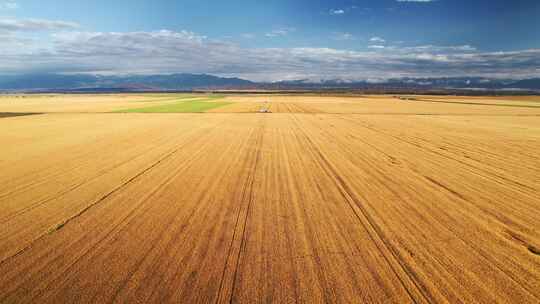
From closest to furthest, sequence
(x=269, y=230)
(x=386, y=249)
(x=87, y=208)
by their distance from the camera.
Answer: (x=386, y=249) → (x=269, y=230) → (x=87, y=208)

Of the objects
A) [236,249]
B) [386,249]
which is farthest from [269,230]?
[386,249]

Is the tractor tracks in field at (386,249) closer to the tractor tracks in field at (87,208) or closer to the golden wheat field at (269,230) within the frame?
the golden wheat field at (269,230)

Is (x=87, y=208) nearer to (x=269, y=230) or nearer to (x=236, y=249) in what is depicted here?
(x=236, y=249)

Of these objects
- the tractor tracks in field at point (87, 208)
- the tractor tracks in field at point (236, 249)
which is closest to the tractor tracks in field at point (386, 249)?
the tractor tracks in field at point (236, 249)

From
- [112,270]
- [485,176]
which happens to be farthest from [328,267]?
[485,176]

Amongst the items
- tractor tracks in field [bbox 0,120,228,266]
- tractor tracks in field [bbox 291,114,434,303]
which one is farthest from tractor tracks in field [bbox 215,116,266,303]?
tractor tracks in field [bbox 0,120,228,266]

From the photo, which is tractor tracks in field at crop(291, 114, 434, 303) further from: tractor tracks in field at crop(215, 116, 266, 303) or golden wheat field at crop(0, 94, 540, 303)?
tractor tracks in field at crop(215, 116, 266, 303)

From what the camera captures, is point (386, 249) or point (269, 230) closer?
point (386, 249)

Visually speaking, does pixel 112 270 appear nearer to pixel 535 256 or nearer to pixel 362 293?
pixel 362 293

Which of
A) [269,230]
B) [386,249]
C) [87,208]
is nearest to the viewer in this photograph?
[386,249]

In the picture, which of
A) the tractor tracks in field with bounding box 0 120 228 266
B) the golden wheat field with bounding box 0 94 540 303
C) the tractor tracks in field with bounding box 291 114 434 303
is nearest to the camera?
the tractor tracks in field with bounding box 291 114 434 303

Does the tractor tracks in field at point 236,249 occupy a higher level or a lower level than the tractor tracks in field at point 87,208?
higher

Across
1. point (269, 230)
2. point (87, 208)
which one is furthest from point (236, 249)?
point (87, 208)
